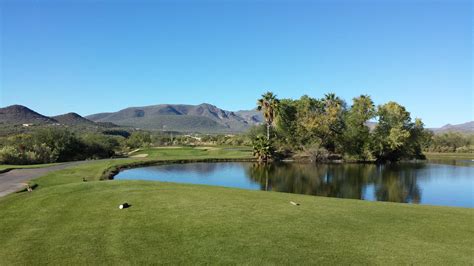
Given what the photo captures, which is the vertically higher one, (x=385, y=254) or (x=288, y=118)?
(x=288, y=118)

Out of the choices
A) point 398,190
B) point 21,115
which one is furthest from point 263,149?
point 21,115

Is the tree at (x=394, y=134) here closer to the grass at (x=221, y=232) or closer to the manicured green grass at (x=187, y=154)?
the manicured green grass at (x=187, y=154)

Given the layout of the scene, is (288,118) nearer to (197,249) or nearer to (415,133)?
(415,133)

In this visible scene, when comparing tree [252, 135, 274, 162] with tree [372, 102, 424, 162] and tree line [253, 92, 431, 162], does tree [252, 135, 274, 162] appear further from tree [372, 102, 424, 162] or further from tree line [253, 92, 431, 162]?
tree [372, 102, 424, 162]

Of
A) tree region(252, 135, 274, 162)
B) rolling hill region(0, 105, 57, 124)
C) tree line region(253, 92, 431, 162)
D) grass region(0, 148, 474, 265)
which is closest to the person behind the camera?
grass region(0, 148, 474, 265)

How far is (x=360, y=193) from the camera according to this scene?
32.0m

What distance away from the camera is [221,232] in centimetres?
1117

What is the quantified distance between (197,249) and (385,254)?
16.6 ft

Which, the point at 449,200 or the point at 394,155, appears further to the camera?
the point at 394,155

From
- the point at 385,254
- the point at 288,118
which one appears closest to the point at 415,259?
the point at 385,254

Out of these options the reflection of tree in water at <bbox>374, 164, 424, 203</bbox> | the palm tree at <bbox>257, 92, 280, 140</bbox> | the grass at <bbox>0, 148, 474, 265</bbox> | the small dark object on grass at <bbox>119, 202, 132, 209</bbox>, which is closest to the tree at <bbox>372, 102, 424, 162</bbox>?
the palm tree at <bbox>257, 92, 280, 140</bbox>

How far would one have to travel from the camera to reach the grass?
30.3 ft

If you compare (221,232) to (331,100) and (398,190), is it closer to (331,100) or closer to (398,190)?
(398,190)

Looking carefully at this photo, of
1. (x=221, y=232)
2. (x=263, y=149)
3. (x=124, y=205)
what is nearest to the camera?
(x=221, y=232)
